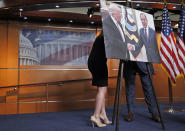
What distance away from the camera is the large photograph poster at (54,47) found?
551 centimetres

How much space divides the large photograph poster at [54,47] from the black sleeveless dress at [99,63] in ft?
11.6

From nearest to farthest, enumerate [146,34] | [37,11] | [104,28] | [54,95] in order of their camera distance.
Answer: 1. [104,28]
2. [146,34]
3. [37,11]
4. [54,95]

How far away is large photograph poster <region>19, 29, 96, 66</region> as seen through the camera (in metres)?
5.51

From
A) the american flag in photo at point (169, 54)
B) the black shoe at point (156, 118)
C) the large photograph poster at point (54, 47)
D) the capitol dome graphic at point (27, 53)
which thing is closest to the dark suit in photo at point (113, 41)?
the black shoe at point (156, 118)

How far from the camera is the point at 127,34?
2.05m

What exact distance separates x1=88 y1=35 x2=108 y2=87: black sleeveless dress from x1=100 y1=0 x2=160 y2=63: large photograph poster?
1.09ft

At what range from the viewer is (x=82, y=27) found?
5879 millimetres

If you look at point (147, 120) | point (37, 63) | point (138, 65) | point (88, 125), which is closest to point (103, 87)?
point (88, 125)

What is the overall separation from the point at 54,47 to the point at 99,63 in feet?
12.3

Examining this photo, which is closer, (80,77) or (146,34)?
(146,34)

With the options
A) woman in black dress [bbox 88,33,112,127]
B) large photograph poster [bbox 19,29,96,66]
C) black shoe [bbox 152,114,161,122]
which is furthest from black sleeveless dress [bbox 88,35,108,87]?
large photograph poster [bbox 19,29,96,66]

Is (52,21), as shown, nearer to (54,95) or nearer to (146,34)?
(54,95)

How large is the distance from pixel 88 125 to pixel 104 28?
4.07 feet

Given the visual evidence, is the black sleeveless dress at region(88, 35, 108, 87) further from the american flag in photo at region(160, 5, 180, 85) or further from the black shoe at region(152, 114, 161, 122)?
the american flag in photo at region(160, 5, 180, 85)
